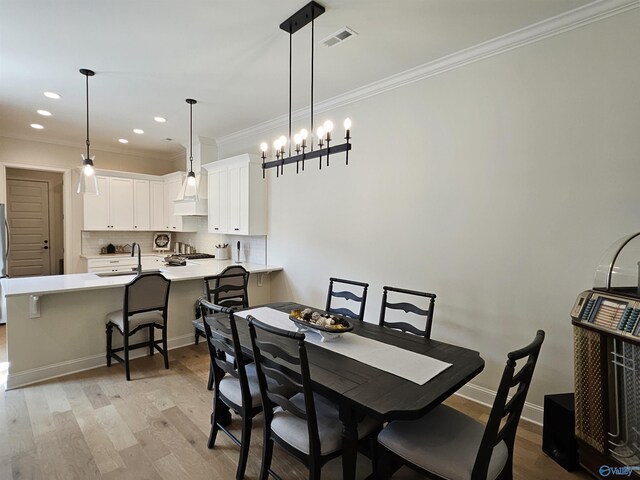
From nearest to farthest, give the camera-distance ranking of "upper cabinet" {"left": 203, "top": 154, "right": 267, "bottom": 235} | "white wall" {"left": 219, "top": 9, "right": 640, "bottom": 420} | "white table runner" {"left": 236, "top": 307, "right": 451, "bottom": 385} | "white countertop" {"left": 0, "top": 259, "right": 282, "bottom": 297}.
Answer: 1. "white table runner" {"left": 236, "top": 307, "right": 451, "bottom": 385}
2. "white wall" {"left": 219, "top": 9, "right": 640, "bottom": 420}
3. "white countertop" {"left": 0, "top": 259, "right": 282, "bottom": 297}
4. "upper cabinet" {"left": 203, "top": 154, "right": 267, "bottom": 235}

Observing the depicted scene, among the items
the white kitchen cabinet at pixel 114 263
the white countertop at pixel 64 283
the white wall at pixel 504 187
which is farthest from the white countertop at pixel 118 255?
the white wall at pixel 504 187

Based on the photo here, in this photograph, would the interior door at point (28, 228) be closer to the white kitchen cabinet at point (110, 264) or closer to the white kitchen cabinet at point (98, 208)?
the white kitchen cabinet at point (98, 208)

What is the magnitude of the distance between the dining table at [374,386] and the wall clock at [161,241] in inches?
218

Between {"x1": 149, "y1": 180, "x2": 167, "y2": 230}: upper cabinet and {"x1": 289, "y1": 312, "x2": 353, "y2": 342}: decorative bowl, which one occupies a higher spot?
{"x1": 149, "y1": 180, "x2": 167, "y2": 230}: upper cabinet

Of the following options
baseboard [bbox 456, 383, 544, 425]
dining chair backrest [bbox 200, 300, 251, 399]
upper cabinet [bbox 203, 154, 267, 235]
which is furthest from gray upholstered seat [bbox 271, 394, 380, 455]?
upper cabinet [bbox 203, 154, 267, 235]

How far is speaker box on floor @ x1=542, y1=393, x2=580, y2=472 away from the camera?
6.68 feet

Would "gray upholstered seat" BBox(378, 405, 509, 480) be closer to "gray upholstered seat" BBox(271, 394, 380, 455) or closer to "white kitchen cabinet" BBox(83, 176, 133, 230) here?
"gray upholstered seat" BBox(271, 394, 380, 455)

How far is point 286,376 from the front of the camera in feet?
5.15

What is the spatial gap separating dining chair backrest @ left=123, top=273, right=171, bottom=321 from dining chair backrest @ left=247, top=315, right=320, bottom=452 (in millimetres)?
2045

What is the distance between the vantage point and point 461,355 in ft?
6.43

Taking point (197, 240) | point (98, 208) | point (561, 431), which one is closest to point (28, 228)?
point (98, 208)

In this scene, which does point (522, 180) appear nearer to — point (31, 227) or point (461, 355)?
point (461, 355)

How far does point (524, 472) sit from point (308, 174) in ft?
11.3

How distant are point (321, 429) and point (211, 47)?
116 inches
